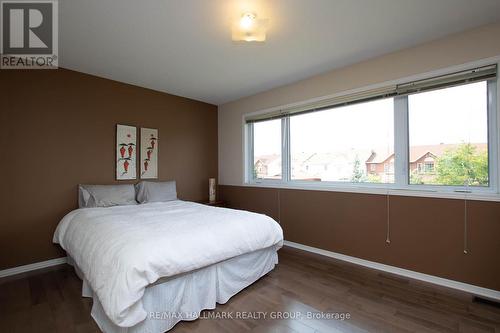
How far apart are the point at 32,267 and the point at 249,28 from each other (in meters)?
3.46

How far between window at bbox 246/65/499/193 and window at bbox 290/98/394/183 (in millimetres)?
11

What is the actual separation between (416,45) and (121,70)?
11.1ft

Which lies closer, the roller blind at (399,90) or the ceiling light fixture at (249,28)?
the ceiling light fixture at (249,28)

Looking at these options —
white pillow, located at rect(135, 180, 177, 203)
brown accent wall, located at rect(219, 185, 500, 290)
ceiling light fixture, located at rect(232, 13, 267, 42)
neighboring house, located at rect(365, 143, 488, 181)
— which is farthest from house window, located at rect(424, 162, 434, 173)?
white pillow, located at rect(135, 180, 177, 203)

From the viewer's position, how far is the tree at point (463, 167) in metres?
2.22

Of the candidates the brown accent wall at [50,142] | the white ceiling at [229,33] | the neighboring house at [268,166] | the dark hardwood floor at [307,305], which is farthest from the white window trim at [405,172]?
the brown accent wall at [50,142]

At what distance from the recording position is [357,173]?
301 cm

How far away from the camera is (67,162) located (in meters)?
3.01

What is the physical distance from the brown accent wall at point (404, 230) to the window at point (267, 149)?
0.51 metres

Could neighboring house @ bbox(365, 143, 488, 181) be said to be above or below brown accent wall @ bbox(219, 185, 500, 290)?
above

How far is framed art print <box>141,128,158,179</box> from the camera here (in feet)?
12.0

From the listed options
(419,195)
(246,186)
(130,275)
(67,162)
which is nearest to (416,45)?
(419,195)

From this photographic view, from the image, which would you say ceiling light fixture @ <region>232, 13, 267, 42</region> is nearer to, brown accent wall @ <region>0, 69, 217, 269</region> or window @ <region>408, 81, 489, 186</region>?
window @ <region>408, 81, 489, 186</region>

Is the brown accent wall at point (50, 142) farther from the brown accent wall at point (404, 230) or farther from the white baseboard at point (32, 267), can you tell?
the brown accent wall at point (404, 230)
